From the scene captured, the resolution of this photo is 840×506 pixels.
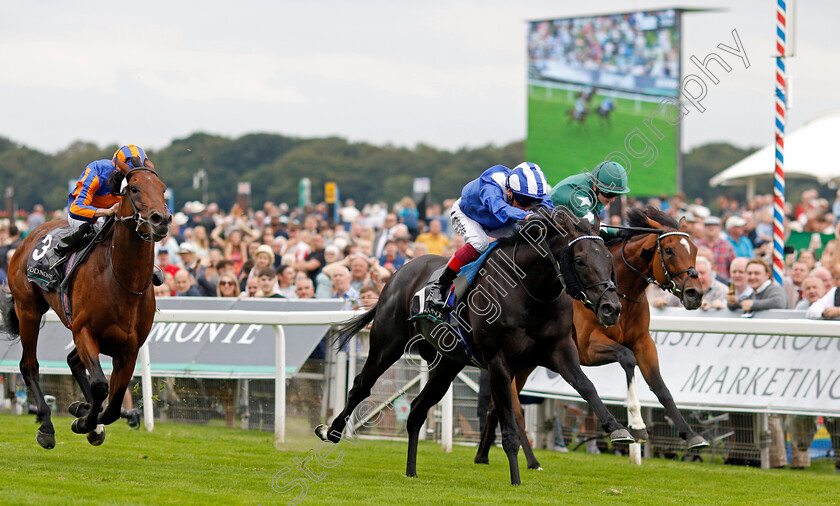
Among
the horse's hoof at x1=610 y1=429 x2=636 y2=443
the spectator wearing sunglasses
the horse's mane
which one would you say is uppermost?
the spectator wearing sunglasses

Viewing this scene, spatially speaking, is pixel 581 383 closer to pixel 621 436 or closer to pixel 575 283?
pixel 621 436

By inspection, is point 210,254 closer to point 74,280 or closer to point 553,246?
point 74,280

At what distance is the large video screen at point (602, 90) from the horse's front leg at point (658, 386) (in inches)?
344

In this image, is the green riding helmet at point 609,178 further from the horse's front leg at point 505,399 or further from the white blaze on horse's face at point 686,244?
the horse's front leg at point 505,399

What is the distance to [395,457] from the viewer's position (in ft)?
24.4

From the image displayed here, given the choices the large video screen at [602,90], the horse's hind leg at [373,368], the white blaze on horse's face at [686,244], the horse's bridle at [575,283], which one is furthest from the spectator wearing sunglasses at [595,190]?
the large video screen at [602,90]

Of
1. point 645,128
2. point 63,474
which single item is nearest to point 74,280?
point 63,474

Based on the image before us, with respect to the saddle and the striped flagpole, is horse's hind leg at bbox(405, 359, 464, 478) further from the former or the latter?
the striped flagpole

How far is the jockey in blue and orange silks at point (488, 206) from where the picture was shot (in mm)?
5996

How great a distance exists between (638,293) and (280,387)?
2596mm

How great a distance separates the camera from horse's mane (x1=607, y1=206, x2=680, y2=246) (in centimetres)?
688

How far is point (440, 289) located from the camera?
20.5 ft

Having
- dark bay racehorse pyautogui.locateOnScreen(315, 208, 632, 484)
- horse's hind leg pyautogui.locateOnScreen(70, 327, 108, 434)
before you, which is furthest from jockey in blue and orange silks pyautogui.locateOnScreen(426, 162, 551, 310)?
horse's hind leg pyautogui.locateOnScreen(70, 327, 108, 434)

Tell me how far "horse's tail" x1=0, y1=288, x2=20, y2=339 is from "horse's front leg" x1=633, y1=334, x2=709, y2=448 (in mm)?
→ 4162
